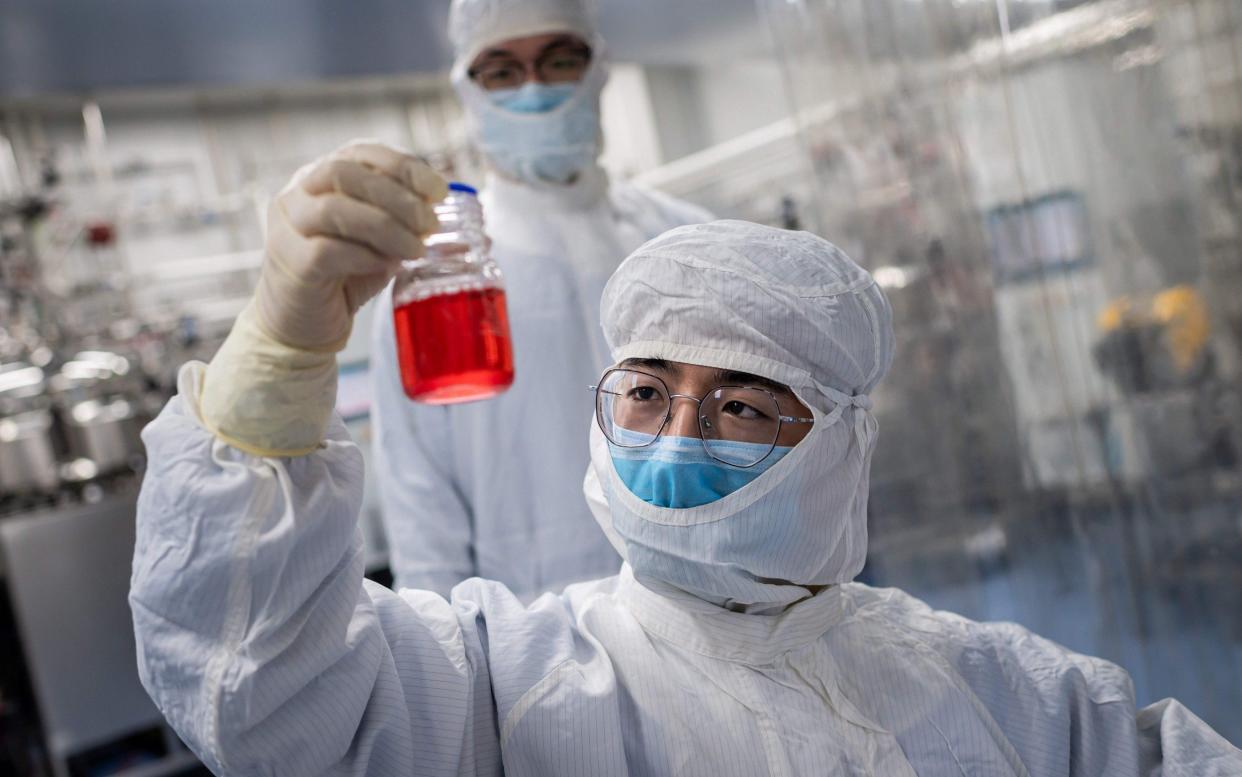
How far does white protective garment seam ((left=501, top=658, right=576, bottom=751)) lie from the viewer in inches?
33.8

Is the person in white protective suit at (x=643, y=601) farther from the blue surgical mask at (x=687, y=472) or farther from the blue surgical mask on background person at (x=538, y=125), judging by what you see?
the blue surgical mask on background person at (x=538, y=125)

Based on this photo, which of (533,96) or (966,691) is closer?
(966,691)

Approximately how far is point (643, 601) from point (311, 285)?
1.58ft

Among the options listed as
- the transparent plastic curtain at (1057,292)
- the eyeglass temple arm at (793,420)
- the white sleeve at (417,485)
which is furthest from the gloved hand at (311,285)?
the transparent plastic curtain at (1057,292)

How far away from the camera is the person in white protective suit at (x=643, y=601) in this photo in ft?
2.26

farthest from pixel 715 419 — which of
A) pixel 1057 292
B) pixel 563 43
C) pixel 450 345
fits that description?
pixel 1057 292

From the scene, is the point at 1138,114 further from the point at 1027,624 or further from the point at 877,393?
the point at 1027,624

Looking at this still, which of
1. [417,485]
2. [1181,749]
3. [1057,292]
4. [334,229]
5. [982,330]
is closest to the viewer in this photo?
[334,229]

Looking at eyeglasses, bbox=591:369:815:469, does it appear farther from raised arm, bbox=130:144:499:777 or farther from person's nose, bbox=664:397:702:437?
raised arm, bbox=130:144:499:777

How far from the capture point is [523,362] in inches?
57.9

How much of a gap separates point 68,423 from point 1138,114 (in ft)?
9.20

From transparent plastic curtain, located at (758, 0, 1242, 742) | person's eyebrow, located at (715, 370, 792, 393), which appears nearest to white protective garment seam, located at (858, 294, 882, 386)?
person's eyebrow, located at (715, 370, 792, 393)

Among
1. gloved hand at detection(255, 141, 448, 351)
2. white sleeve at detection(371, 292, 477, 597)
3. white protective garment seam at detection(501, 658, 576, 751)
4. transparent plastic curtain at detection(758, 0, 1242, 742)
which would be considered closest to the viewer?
gloved hand at detection(255, 141, 448, 351)

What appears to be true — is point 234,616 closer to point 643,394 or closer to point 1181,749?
point 643,394
